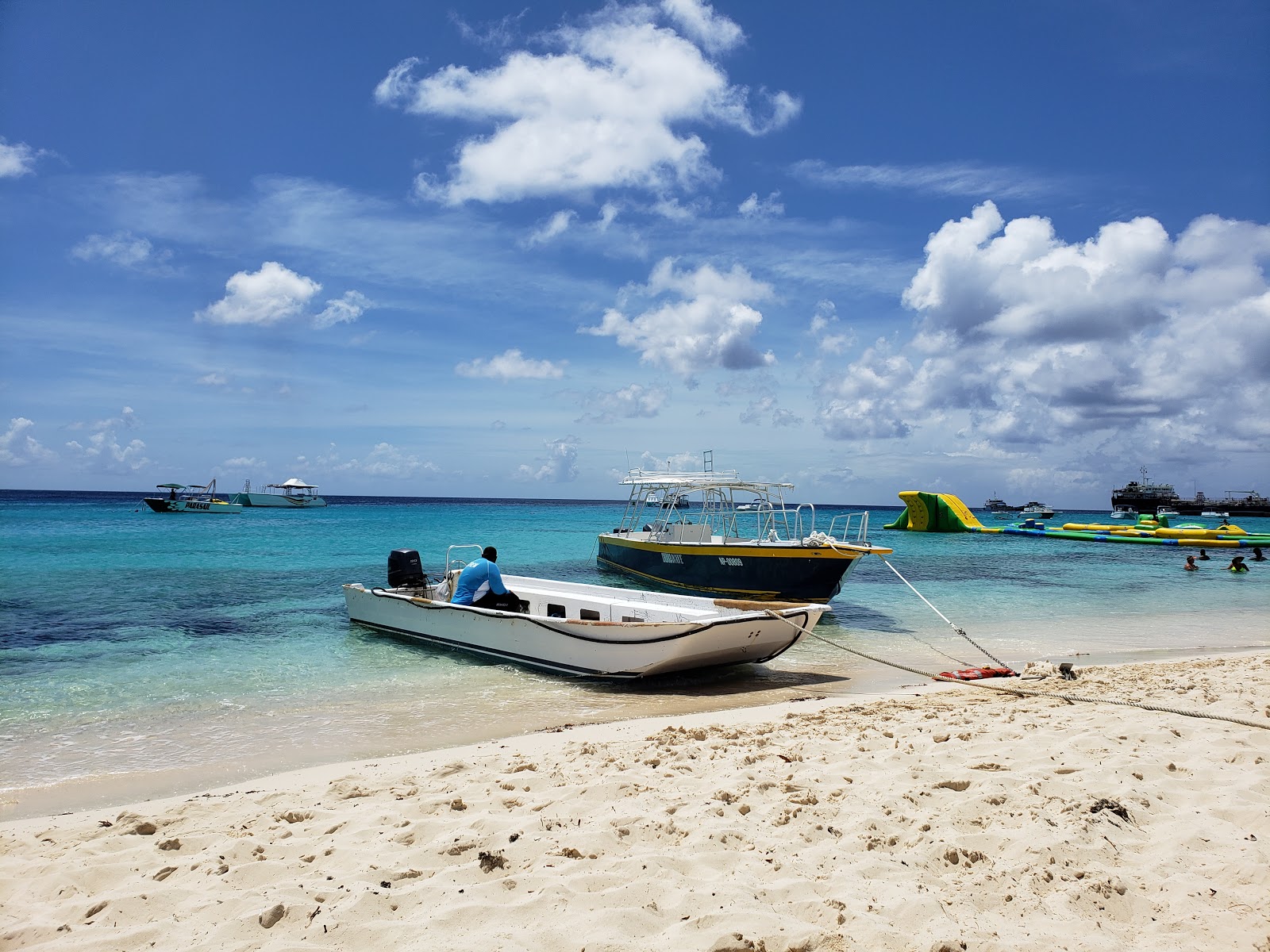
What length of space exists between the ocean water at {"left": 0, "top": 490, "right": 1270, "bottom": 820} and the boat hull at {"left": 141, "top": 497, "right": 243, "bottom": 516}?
4640 cm

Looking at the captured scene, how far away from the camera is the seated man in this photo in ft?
39.3

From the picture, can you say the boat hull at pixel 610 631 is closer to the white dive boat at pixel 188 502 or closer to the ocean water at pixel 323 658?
the ocean water at pixel 323 658

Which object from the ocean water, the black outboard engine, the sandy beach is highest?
the black outboard engine

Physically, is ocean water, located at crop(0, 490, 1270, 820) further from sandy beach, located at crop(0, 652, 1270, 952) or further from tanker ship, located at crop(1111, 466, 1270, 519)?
tanker ship, located at crop(1111, 466, 1270, 519)

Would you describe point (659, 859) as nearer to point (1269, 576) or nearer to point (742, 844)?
point (742, 844)

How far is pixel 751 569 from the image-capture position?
54.3 ft

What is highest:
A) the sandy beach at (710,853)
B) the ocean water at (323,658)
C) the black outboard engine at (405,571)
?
the black outboard engine at (405,571)

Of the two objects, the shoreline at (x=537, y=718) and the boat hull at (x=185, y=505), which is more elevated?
the boat hull at (x=185, y=505)

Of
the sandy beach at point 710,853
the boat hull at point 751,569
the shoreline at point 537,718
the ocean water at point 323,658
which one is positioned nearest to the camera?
the sandy beach at point 710,853

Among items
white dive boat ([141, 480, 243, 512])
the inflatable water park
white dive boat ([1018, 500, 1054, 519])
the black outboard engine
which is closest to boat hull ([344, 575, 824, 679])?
the black outboard engine

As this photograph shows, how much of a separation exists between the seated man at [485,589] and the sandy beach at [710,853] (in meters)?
5.55

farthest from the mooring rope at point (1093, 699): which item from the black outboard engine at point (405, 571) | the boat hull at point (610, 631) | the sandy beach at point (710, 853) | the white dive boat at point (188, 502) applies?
the white dive boat at point (188, 502)

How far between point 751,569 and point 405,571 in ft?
24.1

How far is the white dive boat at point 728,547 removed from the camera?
619 inches
